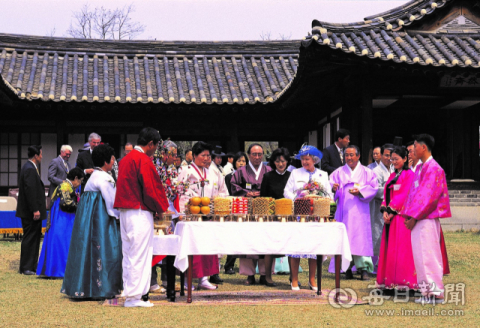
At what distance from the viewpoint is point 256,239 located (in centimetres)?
654

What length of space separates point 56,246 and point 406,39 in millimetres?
7630

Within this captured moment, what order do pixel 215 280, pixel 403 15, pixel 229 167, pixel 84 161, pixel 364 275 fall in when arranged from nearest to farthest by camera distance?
1. pixel 215 280
2. pixel 364 275
3. pixel 84 161
4. pixel 229 167
5. pixel 403 15

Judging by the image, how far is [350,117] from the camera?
11.8 meters

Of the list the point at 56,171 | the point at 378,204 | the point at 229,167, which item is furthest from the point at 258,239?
the point at 229,167

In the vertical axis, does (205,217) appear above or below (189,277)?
above

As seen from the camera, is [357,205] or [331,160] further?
[331,160]

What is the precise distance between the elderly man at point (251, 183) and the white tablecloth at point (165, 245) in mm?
1519

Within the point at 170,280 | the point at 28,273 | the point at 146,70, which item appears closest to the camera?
the point at 170,280

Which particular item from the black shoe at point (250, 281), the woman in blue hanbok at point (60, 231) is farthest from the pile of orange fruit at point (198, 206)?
the woman in blue hanbok at point (60, 231)

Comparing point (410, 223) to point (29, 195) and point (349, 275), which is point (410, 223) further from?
point (29, 195)

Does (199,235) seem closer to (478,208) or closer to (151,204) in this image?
(151,204)

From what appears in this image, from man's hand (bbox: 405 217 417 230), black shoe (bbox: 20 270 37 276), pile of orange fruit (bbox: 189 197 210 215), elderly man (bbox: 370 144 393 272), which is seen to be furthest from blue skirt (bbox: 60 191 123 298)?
elderly man (bbox: 370 144 393 272)

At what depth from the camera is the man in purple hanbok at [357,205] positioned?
27.3 feet

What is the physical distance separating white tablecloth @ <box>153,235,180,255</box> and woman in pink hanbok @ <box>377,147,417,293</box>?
2.48 metres
